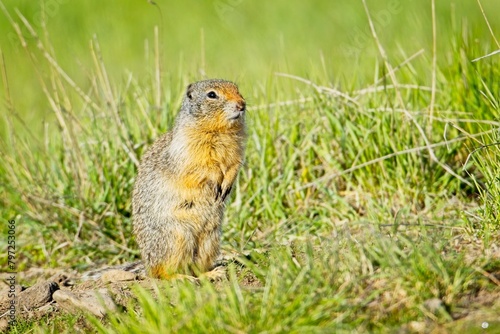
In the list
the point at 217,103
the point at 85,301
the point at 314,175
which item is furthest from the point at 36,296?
the point at 314,175

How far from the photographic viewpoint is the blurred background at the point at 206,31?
1002 centimetres

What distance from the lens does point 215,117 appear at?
548 cm

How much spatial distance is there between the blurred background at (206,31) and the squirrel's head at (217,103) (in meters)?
3.45

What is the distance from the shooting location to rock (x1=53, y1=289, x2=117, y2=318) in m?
4.64

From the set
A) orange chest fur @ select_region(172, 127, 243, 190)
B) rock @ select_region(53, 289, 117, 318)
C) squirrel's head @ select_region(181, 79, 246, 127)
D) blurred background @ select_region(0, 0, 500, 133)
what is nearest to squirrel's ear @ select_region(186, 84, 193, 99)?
squirrel's head @ select_region(181, 79, 246, 127)

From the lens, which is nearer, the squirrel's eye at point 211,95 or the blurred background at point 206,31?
the squirrel's eye at point 211,95

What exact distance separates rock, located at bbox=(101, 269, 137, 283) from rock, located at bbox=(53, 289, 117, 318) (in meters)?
0.42

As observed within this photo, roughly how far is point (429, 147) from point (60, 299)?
252 cm

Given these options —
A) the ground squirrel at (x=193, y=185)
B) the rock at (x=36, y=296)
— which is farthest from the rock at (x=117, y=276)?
the rock at (x=36, y=296)

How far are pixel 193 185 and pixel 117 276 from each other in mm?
723

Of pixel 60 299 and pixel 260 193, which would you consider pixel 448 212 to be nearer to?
pixel 260 193

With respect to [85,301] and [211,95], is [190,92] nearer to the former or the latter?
[211,95]

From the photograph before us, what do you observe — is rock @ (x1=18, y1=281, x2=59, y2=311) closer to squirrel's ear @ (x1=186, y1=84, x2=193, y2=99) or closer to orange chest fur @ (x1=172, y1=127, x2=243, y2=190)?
orange chest fur @ (x1=172, y1=127, x2=243, y2=190)

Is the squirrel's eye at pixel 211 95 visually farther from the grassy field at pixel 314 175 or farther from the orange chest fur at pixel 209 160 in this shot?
the grassy field at pixel 314 175
